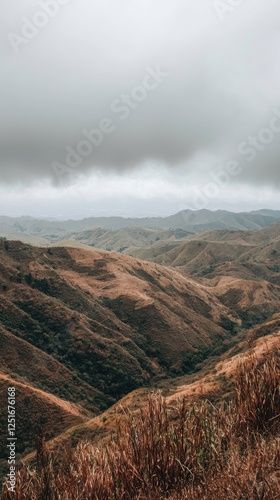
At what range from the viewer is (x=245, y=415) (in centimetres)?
832

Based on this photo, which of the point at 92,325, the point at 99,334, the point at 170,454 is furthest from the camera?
the point at 92,325

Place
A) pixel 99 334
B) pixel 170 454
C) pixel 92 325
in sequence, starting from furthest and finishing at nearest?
pixel 92 325
pixel 99 334
pixel 170 454

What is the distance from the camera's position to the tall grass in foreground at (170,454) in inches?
278

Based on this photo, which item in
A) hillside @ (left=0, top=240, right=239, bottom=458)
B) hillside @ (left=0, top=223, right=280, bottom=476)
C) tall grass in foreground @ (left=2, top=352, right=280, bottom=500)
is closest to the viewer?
tall grass in foreground @ (left=2, top=352, right=280, bottom=500)

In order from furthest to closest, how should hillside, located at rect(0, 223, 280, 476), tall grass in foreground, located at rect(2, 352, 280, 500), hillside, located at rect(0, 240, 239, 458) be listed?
hillside, located at rect(0, 240, 239, 458)
hillside, located at rect(0, 223, 280, 476)
tall grass in foreground, located at rect(2, 352, 280, 500)

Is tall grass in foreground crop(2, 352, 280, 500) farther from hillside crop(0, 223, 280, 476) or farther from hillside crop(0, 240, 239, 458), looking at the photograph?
hillside crop(0, 240, 239, 458)

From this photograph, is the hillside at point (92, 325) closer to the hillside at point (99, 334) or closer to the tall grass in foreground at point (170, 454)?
the hillside at point (99, 334)

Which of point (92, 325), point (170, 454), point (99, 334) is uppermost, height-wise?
point (170, 454)

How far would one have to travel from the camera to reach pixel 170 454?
7.56 metres

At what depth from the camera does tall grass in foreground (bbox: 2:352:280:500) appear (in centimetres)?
706

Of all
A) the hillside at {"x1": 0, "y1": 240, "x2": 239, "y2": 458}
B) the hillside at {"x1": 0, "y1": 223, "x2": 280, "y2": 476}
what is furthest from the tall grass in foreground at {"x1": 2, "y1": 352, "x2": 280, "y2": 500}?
the hillside at {"x1": 0, "y1": 240, "x2": 239, "y2": 458}

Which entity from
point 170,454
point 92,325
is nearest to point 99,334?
point 92,325

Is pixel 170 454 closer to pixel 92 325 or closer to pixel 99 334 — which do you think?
pixel 99 334

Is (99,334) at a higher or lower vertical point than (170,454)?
lower
